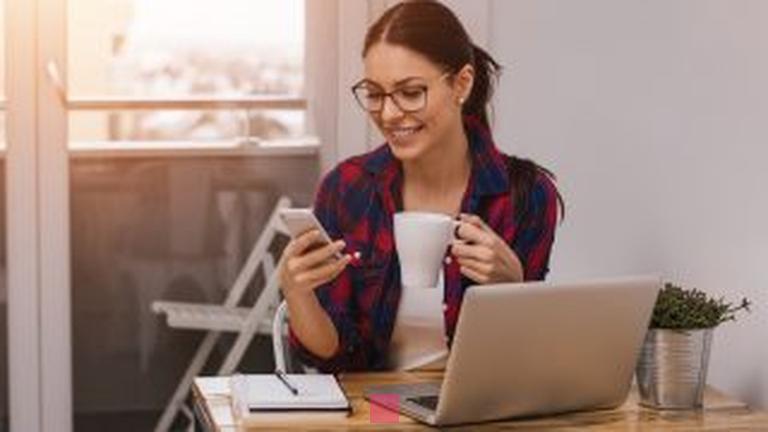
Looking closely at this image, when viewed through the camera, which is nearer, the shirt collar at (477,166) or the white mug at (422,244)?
the white mug at (422,244)

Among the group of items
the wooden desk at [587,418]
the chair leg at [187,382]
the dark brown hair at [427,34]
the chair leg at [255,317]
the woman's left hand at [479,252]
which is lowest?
the chair leg at [187,382]

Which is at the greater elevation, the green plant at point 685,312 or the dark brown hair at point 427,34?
the dark brown hair at point 427,34

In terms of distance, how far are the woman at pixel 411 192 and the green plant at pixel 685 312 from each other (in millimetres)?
299

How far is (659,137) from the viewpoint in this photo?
8.77 ft

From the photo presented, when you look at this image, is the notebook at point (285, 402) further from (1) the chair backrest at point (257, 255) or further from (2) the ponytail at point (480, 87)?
(1) the chair backrest at point (257, 255)

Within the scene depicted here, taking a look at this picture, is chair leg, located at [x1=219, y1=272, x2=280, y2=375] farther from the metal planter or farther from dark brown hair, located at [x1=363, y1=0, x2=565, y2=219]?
the metal planter

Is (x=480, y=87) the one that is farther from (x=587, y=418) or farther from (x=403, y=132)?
(x=587, y=418)

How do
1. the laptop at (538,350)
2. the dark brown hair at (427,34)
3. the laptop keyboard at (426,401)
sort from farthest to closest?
the dark brown hair at (427,34)
the laptop keyboard at (426,401)
the laptop at (538,350)

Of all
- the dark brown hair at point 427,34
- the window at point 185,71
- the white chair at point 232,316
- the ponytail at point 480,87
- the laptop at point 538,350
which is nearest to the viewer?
the laptop at point 538,350

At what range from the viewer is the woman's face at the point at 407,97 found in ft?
7.84

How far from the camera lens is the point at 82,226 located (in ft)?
13.1

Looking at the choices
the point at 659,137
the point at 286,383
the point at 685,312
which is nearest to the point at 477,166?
the point at 659,137

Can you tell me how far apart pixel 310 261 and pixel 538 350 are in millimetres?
385

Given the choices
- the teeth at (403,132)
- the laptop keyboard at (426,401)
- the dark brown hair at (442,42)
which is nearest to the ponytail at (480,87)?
the dark brown hair at (442,42)
